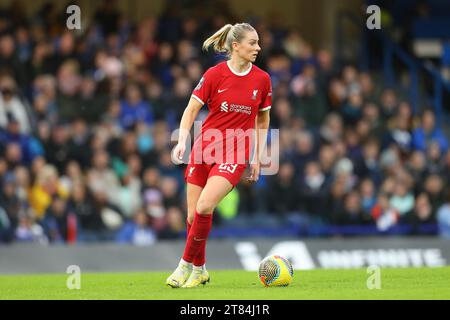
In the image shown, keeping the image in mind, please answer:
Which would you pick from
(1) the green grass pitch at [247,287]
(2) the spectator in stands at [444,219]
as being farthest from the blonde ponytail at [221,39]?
(2) the spectator in stands at [444,219]

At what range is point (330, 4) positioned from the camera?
26.1m

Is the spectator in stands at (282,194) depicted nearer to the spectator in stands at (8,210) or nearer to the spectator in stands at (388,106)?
the spectator in stands at (388,106)

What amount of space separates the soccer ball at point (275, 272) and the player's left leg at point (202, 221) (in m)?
0.61

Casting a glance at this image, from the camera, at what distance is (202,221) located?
37.5 feet

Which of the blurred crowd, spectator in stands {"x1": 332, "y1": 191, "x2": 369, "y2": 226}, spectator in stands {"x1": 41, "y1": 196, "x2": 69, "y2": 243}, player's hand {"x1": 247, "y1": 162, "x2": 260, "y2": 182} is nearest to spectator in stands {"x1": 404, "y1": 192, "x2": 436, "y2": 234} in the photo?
the blurred crowd

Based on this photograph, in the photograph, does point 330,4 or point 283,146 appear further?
point 330,4

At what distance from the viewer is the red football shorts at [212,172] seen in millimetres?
11352

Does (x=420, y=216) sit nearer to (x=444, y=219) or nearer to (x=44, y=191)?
(x=444, y=219)

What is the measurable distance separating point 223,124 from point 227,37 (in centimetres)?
86

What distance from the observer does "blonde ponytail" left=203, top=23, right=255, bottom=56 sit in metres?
11.5

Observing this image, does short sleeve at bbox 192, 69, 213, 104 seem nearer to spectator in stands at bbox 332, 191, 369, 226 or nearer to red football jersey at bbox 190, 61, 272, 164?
red football jersey at bbox 190, 61, 272, 164
